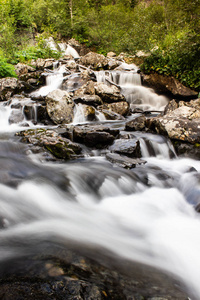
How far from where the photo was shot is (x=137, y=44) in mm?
15297

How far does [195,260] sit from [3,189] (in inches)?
110

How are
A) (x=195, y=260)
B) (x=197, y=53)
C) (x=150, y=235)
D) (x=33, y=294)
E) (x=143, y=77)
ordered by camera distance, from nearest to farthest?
1. (x=33, y=294)
2. (x=195, y=260)
3. (x=150, y=235)
4. (x=197, y=53)
5. (x=143, y=77)


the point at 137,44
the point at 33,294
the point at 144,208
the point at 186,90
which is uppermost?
the point at 137,44

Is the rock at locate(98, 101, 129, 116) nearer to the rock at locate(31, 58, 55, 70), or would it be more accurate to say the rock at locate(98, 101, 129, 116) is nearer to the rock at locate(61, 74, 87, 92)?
the rock at locate(61, 74, 87, 92)

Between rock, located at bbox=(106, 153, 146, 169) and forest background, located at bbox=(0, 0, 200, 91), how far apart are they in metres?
6.54

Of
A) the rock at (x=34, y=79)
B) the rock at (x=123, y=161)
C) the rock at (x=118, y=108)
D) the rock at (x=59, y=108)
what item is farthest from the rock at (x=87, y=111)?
the rock at (x=34, y=79)

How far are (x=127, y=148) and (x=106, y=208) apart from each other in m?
2.21

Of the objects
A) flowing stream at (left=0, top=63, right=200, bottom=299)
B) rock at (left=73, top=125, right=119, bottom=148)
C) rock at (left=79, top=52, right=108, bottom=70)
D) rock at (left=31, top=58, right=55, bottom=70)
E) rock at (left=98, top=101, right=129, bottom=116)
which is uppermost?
rock at (left=79, top=52, right=108, bottom=70)

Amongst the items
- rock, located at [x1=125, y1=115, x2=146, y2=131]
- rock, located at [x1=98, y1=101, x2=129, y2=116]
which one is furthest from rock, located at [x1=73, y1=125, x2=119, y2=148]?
rock, located at [x1=98, y1=101, x2=129, y2=116]

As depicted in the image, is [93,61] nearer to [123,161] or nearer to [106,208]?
[123,161]

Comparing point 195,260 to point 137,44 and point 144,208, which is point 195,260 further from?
point 137,44

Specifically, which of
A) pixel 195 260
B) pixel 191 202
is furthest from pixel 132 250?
pixel 191 202

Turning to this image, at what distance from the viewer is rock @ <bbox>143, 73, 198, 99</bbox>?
963cm

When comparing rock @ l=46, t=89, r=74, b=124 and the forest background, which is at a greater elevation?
the forest background
